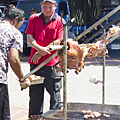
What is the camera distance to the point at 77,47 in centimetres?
255

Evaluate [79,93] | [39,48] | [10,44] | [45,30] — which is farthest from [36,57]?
[79,93]

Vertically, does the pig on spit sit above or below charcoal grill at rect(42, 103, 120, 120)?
above

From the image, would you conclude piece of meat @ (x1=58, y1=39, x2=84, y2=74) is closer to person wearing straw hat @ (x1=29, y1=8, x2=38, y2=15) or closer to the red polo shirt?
the red polo shirt

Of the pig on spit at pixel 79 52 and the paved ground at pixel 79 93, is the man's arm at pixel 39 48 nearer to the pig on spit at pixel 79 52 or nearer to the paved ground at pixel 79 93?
the pig on spit at pixel 79 52

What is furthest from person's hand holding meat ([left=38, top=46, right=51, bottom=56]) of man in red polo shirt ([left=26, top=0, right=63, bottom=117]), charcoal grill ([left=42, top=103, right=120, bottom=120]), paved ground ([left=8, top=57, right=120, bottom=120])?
paved ground ([left=8, top=57, right=120, bottom=120])

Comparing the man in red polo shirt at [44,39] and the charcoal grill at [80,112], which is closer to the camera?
the charcoal grill at [80,112]

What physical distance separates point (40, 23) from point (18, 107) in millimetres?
2059

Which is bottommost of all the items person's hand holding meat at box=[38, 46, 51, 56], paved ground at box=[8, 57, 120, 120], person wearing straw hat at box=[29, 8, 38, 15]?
paved ground at box=[8, 57, 120, 120]

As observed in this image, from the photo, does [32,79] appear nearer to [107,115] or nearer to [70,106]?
[70,106]

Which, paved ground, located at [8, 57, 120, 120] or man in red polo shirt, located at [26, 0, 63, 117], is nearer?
man in red polo shirt, located at [26, 0, 63, 117]

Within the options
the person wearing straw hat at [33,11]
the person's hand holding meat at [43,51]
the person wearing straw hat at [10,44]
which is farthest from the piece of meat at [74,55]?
the person wearing straw hat at [33,11]

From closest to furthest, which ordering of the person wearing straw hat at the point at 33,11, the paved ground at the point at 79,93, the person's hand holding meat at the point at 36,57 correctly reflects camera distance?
1. the person's hand holding meat at the point at 36,57
2. the paved ground at the point at 79,93
3. the person wearing straw hat at the point at 33,11

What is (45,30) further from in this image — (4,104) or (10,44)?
(4,104)

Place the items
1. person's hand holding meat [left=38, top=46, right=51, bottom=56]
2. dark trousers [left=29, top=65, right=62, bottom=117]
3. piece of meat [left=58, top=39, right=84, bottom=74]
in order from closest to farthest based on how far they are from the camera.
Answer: piece of meat [left=58, top=39, right=84, bottom=74] < person's hand holding meat [left=38, top=46, right=51, bottom=56] < dark trousers [left=29, top=65, right=62, bottom=117]
